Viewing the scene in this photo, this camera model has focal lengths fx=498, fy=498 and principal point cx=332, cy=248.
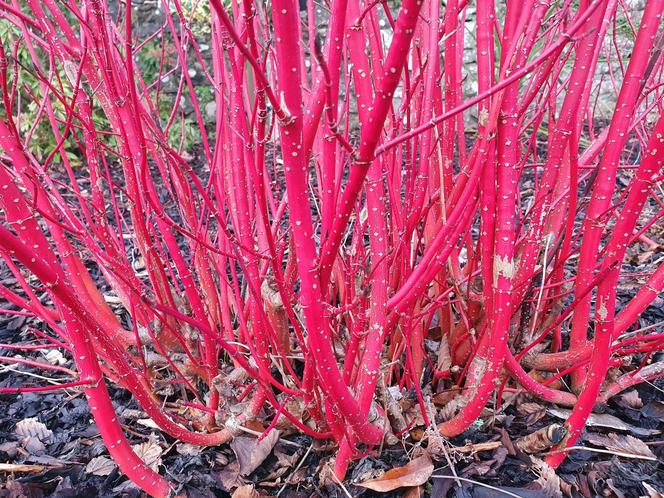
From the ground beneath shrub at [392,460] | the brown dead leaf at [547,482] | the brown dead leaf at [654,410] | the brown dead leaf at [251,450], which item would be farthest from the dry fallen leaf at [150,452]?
the brown dead leaf at [654,410]

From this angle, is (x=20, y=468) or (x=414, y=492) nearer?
(x=414, y=492)

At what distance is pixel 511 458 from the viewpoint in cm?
125

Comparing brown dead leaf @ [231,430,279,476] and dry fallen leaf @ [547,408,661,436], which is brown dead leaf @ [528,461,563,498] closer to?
dry fallen leaf @ [547,408,661,436]

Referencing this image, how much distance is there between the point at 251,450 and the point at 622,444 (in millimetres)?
955

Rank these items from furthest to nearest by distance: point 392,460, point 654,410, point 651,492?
point 654,410, point 392,460, point 651,492

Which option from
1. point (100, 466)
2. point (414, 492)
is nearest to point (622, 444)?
point (414, 492)

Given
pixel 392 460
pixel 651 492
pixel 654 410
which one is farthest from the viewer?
pixel 654 410

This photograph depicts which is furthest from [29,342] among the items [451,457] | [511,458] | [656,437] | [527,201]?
[527,201]

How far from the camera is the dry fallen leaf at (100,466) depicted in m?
1.28

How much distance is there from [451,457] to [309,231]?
776mm

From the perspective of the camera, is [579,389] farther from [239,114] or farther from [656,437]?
[239,114]

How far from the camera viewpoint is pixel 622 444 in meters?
1.28

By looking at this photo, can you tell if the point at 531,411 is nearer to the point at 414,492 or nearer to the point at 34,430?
the point at 414,492

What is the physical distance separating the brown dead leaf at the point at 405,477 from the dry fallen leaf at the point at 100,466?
65 centimetres
